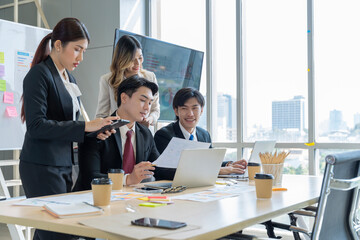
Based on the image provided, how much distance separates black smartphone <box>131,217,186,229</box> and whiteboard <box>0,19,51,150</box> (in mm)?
2900

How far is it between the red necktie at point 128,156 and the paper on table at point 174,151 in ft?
0.86

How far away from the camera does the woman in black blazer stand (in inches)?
79.0

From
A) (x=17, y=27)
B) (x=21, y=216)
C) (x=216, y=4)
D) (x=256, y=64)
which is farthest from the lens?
(x=216, y=4)

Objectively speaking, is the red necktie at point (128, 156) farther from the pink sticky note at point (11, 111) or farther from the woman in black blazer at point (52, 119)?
the pink sticky note at point (11, 111)

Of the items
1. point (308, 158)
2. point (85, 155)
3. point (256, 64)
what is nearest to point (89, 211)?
point (85, 155)

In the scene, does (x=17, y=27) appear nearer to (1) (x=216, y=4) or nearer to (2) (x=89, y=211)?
→ (1) (x=216, y=4)

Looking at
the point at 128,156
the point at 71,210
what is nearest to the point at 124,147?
the point at 128,156

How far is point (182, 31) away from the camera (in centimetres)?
503

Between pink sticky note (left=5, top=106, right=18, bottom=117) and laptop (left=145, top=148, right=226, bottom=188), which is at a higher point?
pink sticky note (left=5, top=106, right=18, bottom=117)

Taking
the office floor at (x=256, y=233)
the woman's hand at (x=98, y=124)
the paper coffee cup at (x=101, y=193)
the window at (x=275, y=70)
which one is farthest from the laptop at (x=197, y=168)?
the window at (x=275, y=70)

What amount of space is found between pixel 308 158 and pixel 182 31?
2078 mm

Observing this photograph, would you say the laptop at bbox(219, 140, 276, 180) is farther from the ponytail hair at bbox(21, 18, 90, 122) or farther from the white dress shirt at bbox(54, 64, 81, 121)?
the ponytail hair at bbox(21, 18, 90, 122)

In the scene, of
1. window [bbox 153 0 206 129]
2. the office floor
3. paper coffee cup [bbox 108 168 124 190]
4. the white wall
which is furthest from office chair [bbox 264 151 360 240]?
the white wall

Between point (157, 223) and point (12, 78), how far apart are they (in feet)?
10.5
